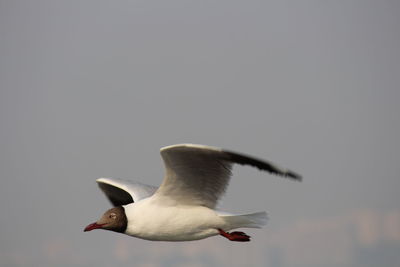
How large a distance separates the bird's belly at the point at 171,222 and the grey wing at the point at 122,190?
1.83 meters

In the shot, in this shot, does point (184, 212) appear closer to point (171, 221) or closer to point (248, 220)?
point (171, 221)

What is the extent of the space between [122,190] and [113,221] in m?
3.17

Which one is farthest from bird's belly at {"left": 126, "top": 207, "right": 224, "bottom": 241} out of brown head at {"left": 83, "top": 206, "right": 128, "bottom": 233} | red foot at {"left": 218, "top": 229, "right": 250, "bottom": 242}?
red foot at {"left": 218, "top": 229, "right": 250, "bottom": 242}

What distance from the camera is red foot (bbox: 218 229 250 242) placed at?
1417cm

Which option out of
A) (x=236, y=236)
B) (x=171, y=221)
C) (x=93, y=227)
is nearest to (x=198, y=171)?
(x=171, y=221)

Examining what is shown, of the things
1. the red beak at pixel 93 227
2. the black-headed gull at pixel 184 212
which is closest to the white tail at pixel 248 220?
the black-headed gull at pixel 184 212

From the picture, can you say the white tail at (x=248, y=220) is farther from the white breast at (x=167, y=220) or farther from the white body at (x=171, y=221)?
the white breast at (x=167, y=220)

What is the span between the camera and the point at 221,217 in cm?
1384

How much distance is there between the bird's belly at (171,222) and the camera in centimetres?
1368

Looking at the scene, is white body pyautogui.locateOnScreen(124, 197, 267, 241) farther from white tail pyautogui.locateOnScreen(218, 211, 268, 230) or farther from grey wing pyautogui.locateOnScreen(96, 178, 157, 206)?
grey wing pyautogui.locateOnScreen(96, 178, 157, 206)

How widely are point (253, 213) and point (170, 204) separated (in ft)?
5.64

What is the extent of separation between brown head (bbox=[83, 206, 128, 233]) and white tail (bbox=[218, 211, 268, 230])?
6.76 feet

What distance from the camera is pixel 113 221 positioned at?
13922 millimetres

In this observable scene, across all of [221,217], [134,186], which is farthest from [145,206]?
[134,186]
